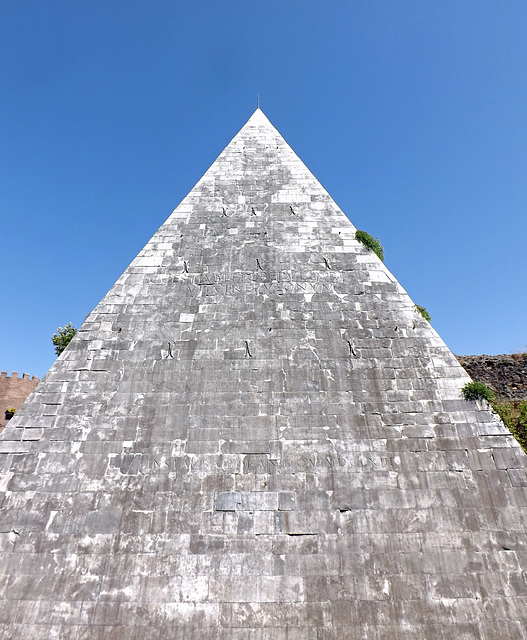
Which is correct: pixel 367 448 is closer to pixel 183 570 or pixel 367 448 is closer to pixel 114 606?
pixel 183 570

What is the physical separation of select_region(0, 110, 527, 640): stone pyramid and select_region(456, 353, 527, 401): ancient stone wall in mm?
9026

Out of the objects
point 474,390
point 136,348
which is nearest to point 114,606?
point 136,348

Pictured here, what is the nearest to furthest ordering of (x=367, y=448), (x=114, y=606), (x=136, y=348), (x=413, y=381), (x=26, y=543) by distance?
(x=114, y=606), (x=26, y=543), (x=367, y=448), (x=413, y=381), (x=136, y=348)

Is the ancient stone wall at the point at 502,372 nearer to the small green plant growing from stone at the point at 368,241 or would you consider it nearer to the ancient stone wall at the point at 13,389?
the small green plant growing from stone at the point at 368,241

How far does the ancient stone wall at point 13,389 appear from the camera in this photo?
28.6m

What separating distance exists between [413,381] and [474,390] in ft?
4.02

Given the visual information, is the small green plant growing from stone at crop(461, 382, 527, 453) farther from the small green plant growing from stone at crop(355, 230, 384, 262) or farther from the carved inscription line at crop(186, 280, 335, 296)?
the small green plant growing from stone at crop(355, 230, 384, 262)

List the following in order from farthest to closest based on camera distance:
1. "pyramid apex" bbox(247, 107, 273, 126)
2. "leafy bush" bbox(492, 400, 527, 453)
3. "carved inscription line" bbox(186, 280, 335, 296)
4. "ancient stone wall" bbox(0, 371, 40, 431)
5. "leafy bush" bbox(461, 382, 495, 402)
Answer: "ancient stone wall" bbox(0, 371, 40, 431)
"pyramid apex" bbox(247, 107, 273, 126)
"leafy bush" bbox(492, 400, 527, 453)
"carved inscription line" bbox(186, 280, 335, 296)
"leafy bush" bbox(461, 382, 495, 402)

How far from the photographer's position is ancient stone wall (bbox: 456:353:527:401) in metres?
15.3

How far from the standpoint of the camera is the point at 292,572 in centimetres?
673

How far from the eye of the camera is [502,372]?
52.5 ft

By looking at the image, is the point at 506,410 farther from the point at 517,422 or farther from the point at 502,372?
the point at 502,372

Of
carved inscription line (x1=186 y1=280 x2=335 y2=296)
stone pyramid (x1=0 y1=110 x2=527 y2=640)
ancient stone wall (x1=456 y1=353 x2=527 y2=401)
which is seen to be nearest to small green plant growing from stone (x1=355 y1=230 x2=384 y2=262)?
stone pyramid (x1=0 y1=110 x2=527 y2=640)

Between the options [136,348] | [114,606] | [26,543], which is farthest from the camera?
[136,348]
